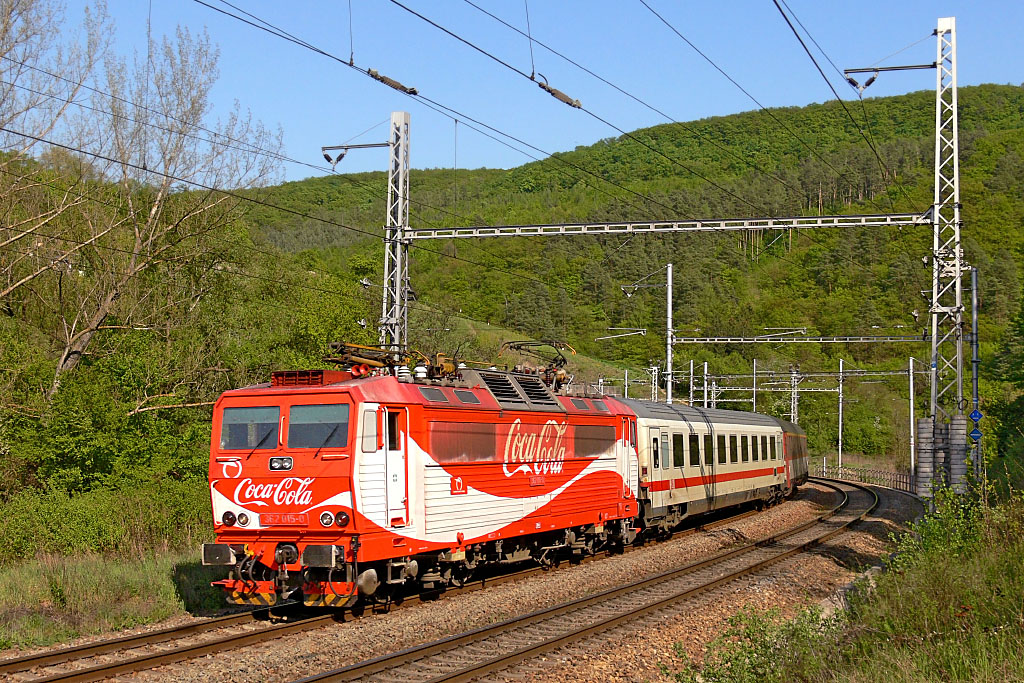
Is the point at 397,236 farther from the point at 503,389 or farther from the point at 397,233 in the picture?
the point at 503,389

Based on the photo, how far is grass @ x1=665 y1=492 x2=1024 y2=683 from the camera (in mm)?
7629

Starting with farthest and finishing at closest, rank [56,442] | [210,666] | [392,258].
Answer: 1. [392,258]
2. [56,442]
3. [210,666]

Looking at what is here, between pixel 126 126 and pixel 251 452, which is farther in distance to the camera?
pixel 126 126

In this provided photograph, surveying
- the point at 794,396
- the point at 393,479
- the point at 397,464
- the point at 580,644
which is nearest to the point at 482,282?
the point at 794,396

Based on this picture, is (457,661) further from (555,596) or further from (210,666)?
(555,596)

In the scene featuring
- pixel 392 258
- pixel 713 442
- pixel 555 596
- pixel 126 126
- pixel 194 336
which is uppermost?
pixel 126 126

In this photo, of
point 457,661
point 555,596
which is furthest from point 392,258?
point 457,661

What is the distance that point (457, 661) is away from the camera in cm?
1025

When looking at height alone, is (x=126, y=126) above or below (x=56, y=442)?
above

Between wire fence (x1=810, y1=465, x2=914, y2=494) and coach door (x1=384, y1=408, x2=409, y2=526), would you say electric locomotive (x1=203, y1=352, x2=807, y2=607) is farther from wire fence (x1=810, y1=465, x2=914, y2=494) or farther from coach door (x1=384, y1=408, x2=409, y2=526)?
wire fence (x1=810, y1=465, x2=914, y2=494)

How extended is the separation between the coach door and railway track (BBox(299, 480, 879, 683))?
1829 millimetres

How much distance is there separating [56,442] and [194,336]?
18.5 ft

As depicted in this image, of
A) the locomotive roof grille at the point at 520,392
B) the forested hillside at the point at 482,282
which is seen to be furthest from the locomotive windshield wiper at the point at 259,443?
the forested hillside at the point at 482,282

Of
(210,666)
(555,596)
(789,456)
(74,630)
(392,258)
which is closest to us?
(210,666)
